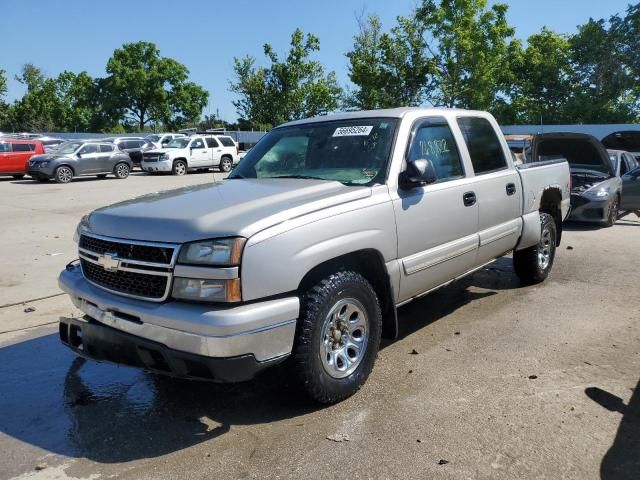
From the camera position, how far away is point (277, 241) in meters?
3.14

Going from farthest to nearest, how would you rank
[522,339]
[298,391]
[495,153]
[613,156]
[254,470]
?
1. [613,156]
2. [495,153]
3. [522,339]
4. [298,391]
5. [254,470]

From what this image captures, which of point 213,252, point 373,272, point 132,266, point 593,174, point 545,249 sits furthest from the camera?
point 593,174

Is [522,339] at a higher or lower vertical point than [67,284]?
lower

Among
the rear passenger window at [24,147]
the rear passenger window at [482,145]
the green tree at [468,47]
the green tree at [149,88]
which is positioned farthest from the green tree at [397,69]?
the green tree at [149,88]

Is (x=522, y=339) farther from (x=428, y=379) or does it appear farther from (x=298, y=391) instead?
(x=298, y=391)

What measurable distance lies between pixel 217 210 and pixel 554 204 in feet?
15.6

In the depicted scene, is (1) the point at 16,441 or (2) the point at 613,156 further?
(2) the point at 613,156

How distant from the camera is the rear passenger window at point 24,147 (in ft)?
78.4

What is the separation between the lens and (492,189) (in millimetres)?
5160

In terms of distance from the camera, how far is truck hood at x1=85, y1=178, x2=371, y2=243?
314cm

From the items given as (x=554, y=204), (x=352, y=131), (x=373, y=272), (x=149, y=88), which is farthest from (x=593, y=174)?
(x=149, y=88)

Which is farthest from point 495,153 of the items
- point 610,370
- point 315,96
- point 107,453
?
point 315,96

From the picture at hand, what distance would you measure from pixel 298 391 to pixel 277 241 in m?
0.98

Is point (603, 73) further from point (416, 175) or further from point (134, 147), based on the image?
point (416, 175)
